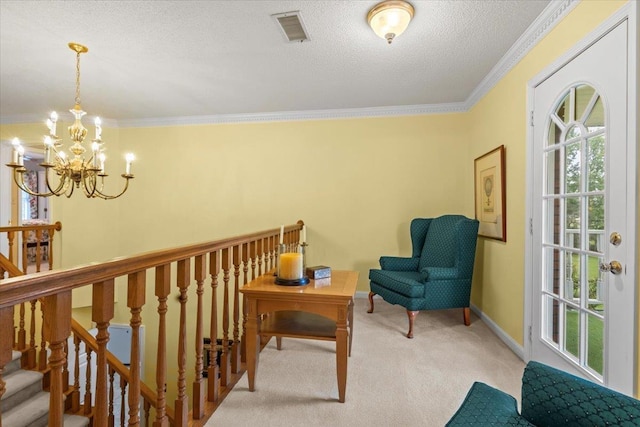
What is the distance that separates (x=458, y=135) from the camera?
3879 millimetres

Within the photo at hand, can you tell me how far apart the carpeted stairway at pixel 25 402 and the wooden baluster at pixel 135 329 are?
2200mm

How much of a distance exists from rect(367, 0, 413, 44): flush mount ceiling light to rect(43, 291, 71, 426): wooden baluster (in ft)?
7.19

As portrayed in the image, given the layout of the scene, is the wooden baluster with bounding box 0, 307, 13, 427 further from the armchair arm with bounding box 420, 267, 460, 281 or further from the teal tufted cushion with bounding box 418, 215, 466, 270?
the teal tufted cushion with bounding box 418, 215, 466, 270

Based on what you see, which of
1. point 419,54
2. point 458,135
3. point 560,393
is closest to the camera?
point 560,393

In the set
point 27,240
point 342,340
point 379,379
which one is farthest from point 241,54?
point 27,240

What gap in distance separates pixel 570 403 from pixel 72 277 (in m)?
1.39

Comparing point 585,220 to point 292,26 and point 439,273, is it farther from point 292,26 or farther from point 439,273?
point 292,26

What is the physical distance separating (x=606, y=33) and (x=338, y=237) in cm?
302

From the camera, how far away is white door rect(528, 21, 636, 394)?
1526mm

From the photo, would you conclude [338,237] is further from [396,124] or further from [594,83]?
[594,83]

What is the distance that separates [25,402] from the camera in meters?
2.79

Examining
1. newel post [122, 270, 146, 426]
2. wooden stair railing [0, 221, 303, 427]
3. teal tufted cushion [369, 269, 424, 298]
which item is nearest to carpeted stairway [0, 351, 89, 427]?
wooden stair railing [0, 221, 303, 427]

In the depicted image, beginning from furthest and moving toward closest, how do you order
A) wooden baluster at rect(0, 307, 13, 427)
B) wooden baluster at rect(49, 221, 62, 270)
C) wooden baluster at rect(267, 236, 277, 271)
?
1. wooden baluster at rect(49, 221, 62, 270)
2. wooden baluster at rect(267, 236, 277, 271)
3. wooden baluster at rect(0, 307, 13, 427)

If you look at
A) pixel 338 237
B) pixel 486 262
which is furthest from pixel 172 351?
pixel 486 262
